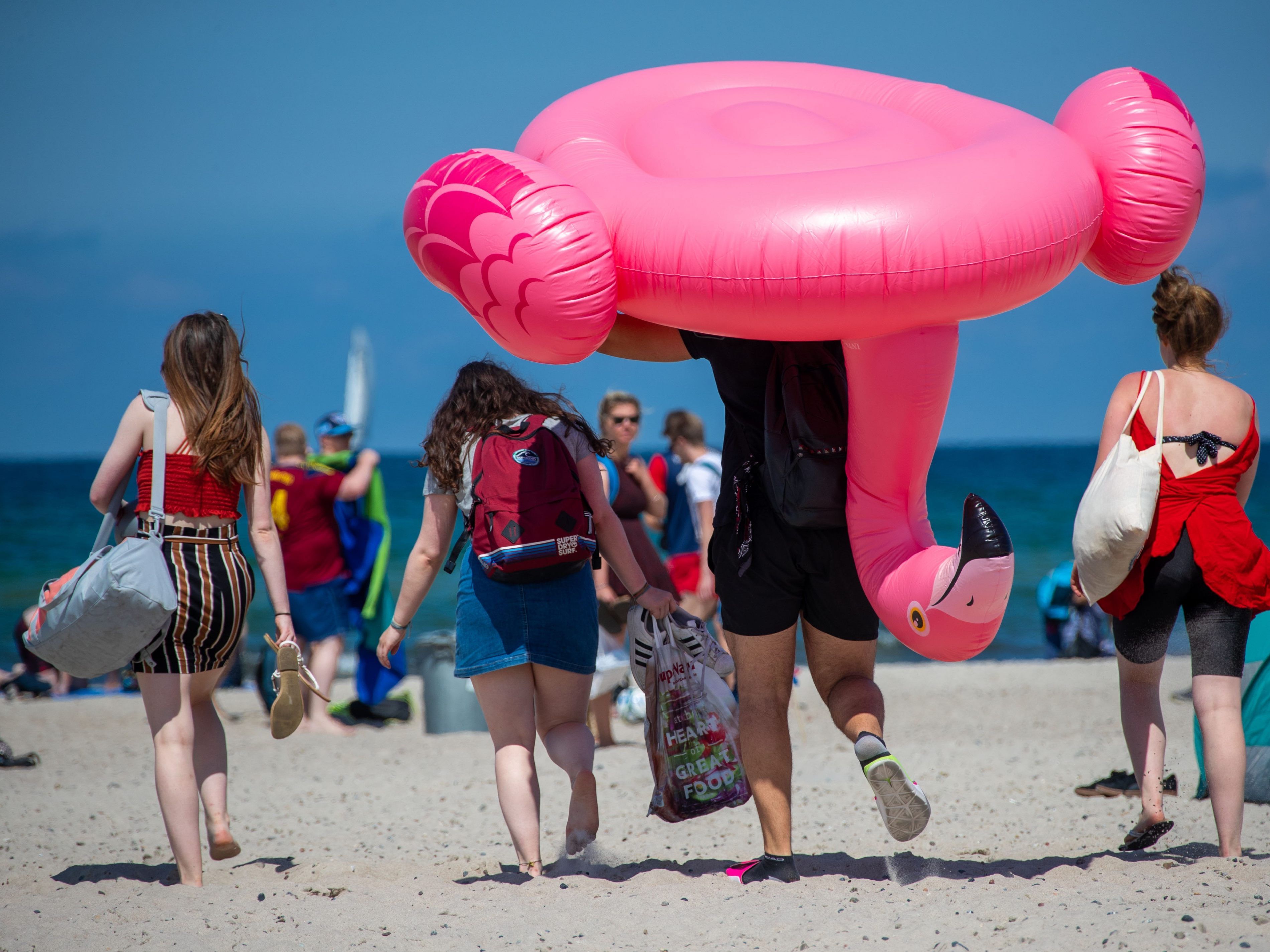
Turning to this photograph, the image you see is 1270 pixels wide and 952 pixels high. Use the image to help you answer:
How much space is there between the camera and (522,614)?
3.20 m

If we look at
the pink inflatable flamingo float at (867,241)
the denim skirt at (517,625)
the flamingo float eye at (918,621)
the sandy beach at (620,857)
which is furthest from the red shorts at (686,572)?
the flamingo float eye at (918,621)

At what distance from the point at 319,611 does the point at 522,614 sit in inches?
153

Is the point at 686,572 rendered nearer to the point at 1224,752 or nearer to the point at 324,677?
the point at 324,677

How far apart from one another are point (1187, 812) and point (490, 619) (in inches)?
108

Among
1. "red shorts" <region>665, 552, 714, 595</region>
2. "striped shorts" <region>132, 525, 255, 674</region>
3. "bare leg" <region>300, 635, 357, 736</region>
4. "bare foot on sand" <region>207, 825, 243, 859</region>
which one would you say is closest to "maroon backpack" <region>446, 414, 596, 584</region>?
"striped shorts" <region>132, 525, 255, 674</region>

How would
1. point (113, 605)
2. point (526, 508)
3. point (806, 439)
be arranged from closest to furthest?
point (806, 439) → point (113, 605) → point (526, 508)

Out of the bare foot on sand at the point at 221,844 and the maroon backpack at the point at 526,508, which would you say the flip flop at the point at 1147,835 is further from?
the bare foot on sand at the point at 221,844

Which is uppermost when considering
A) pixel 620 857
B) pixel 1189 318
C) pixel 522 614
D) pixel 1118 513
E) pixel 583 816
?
pixel 1189 318

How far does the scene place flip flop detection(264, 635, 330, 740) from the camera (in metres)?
3.25

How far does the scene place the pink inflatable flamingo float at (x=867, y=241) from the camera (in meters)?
2.59

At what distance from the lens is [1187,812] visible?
3977 millimetres

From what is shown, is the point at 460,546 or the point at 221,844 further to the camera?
the point at 221,844

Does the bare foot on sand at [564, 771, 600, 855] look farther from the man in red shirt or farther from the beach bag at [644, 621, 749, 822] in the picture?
the man in red shirt

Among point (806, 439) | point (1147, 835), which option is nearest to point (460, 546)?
point (806, 439)
